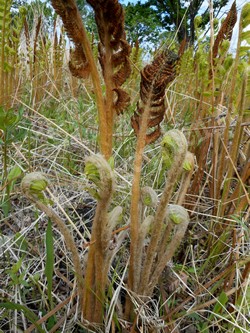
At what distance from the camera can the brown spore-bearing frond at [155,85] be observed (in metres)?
0.61

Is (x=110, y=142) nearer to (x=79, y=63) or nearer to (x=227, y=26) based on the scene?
(x=79, y=63)

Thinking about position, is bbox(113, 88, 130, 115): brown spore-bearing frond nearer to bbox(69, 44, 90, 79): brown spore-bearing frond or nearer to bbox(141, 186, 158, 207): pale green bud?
bbox(69, 44, 90, 79): brown spore-bearing frond

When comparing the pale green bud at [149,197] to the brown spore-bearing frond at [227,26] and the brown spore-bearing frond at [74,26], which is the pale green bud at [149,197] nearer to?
the brown spore-bearing frond at [74,26]

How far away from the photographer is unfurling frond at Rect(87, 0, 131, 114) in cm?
58

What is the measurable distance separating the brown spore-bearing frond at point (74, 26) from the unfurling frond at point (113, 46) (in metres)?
0.03

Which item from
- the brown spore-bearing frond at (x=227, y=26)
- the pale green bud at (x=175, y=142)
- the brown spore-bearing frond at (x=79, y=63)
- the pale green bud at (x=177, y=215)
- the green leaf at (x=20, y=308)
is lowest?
the green leaf at (x=20, y=308)

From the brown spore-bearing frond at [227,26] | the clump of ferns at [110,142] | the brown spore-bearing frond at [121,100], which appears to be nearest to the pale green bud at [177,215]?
the clump of ferns at [110,142]

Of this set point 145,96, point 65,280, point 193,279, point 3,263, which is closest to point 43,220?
point 3,263

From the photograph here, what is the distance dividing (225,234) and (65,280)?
0.42 meters

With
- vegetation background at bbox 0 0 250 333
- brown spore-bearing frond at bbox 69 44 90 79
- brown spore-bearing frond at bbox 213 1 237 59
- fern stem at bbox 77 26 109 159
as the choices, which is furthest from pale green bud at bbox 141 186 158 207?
brown spore-bearing frond at bbox 213 1 237 59

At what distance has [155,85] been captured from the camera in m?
0.63

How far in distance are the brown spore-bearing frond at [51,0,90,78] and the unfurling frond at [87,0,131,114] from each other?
1.1 inches

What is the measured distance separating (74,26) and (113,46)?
7 cm

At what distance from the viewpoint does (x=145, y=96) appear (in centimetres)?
65
